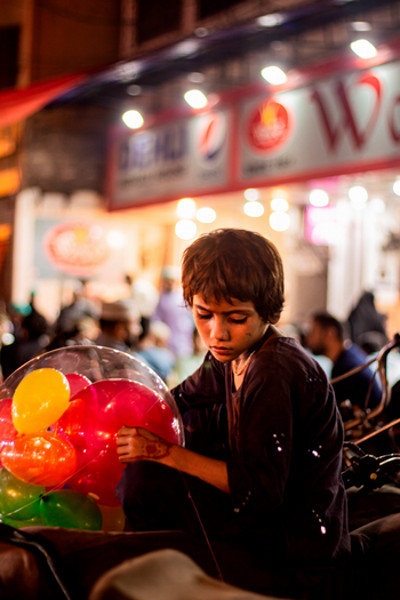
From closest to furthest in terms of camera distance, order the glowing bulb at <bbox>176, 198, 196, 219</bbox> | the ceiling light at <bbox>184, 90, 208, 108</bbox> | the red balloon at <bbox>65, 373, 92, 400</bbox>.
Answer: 1. the red balloon at <bbox>65, 373, 92, 400</bbox>
2. the ceiling light at <bbox>184, 90, 208, 108</bbox>
3. the glowing bulb at <bbox>176, 198, 196, 219</bbox>

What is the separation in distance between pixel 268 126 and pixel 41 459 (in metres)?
8.83

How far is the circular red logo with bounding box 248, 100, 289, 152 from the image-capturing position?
9.94m

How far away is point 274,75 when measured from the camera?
9.85m

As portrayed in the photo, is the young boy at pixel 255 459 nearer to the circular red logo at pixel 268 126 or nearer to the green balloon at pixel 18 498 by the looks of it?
the green balloon at pixel 18 498

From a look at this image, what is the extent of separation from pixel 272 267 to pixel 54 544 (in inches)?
34.9

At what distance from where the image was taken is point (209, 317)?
6.54ft

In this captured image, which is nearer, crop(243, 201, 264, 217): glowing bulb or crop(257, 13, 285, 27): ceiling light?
crop(257, 13, 285, 27): ceiling light

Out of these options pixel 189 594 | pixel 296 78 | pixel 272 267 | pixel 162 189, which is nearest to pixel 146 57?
pixel 162 189

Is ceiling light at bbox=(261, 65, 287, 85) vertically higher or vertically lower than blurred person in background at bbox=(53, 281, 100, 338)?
higher

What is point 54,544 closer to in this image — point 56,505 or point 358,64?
point 56,505

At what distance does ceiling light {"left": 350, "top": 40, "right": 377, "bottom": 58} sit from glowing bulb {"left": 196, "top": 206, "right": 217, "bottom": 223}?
4.23 meters

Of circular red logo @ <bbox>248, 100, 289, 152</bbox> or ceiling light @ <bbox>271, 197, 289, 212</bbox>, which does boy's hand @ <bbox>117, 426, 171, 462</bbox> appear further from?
ceiling light @ <bbox>271, 197, 289, 212</bbox>

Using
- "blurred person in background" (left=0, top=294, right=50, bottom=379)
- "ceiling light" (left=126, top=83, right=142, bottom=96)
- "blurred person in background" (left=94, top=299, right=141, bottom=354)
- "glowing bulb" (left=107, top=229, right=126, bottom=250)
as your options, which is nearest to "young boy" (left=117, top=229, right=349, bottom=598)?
"blurred person in background" (left=94, top=299, right=141, bottom=354)

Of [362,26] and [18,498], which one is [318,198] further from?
[18,498]
